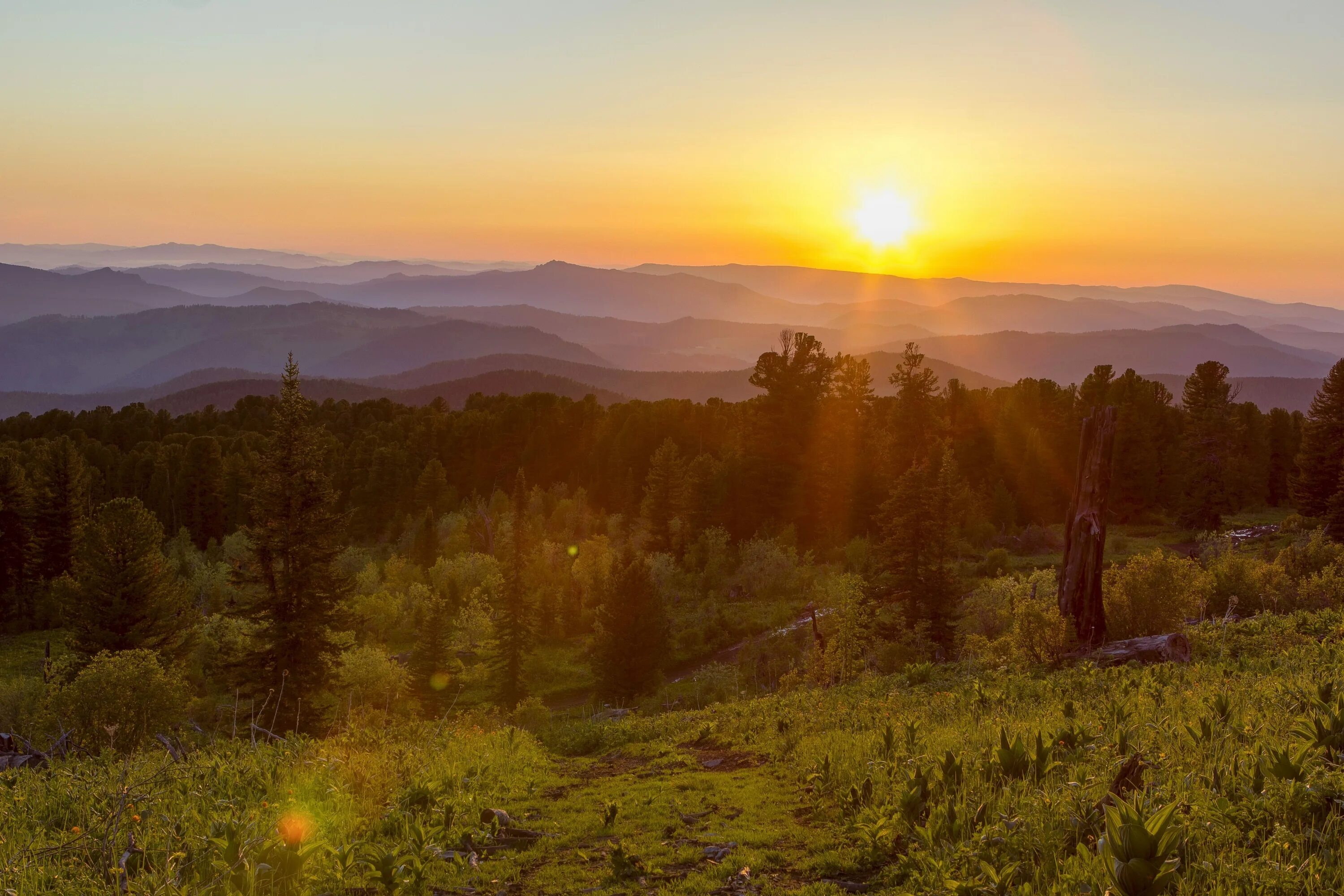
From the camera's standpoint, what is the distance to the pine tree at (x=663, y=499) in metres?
76.6

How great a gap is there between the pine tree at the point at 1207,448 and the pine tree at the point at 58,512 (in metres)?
98.9

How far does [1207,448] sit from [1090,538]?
196 feet

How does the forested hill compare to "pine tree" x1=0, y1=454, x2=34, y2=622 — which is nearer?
"pine tree" x1=0, y1=454, x2=34, y2=622

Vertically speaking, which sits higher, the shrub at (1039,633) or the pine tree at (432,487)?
the shrub at (1039,633)

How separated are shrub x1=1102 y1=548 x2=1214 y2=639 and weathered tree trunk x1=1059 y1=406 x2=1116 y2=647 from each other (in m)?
1.03

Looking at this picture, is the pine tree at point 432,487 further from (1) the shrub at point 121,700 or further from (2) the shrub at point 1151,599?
(2) the shrub at point 1151,599

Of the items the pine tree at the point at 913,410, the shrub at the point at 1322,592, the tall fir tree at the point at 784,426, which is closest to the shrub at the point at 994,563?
the pine tree at the point at 913,410

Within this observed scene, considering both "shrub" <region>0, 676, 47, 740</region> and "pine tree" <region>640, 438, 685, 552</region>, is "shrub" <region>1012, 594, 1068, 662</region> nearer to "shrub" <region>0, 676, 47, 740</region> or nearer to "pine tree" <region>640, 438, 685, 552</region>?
"shrub" <region>0, 676, 47, 740</region>

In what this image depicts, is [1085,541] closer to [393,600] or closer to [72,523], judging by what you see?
[393,600]

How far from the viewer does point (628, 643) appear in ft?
147

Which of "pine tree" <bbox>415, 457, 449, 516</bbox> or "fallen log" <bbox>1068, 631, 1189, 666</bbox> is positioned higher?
"fallen log" <bbox>1068, 631, 1189, 666</bbox>

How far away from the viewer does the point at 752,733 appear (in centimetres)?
1756

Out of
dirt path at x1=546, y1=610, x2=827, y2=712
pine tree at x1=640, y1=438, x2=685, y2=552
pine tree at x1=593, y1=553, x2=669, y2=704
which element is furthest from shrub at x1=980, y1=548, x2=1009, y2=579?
pine tree at x1=640, y1=438, x2=685, y2=552

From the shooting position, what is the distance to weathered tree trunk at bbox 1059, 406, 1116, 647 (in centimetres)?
2314
